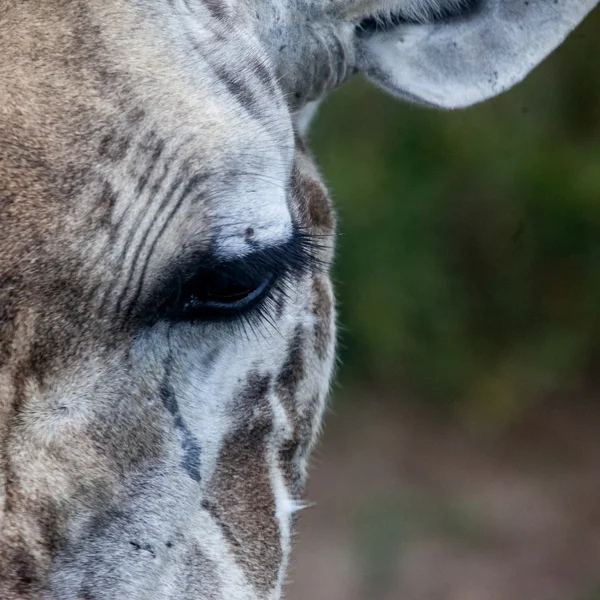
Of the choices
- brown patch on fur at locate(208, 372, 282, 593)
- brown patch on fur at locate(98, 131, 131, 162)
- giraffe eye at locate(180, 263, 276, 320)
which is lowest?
brown patch on fur at locate(208, 372, 282, 593)

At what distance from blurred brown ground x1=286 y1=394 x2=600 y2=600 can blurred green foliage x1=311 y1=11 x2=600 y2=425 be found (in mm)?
269

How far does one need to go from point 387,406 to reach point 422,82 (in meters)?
5.79

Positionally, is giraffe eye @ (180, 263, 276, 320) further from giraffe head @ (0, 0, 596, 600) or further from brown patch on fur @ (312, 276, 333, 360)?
brown patch on fur @ (312, 276, 333, 360)

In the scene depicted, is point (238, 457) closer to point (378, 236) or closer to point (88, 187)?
point (88, 187)

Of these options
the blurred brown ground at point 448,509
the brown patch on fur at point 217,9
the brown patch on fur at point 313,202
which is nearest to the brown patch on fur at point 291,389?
the brown patch on fur at point 313,202

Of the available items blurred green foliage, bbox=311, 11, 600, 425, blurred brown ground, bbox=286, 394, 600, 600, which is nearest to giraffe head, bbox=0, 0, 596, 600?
blurred brown ground, bbox=286, 394, 600, 600

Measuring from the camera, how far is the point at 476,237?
8352mm

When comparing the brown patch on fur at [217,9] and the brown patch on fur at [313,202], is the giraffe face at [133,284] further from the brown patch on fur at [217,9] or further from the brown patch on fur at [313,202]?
the brown patch on fur at [313,202]

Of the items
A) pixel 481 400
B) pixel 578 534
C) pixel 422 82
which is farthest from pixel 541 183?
pixel 422 82

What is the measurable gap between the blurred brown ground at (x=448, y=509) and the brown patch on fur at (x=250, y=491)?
4.33m

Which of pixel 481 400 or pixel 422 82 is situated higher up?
pixel 422 82

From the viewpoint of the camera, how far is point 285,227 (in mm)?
2004

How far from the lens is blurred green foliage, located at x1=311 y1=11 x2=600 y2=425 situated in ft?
→ 25.5

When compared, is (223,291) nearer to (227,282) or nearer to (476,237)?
(227,282)
